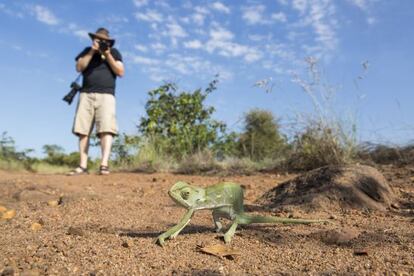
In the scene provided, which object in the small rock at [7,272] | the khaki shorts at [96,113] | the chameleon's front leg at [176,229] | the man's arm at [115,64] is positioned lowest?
the small rock at [7,272]

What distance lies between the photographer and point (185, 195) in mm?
2320

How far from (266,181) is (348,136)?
170cm

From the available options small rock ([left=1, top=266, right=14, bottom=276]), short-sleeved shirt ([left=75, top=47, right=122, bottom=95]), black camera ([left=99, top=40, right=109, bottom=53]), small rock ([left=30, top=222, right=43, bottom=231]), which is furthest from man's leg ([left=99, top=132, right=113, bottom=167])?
small rock ([left=1, top=266, right=14, bottom=276])

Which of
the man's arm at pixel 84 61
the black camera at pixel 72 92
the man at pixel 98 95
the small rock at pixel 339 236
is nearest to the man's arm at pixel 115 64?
the man at pixel 98 95

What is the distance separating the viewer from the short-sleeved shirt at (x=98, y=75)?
7.19 m

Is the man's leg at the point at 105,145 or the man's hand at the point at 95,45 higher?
the man's hand at the point at 95,45

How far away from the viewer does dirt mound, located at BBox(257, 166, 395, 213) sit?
Answer: 11.8 ft

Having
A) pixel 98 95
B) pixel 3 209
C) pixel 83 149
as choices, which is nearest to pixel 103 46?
pixel 98 95

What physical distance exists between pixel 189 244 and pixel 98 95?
5.25m

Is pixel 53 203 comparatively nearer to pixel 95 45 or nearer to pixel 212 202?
pixel 212 202

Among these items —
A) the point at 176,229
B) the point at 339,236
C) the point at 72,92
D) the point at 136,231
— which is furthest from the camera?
the point at 72,92

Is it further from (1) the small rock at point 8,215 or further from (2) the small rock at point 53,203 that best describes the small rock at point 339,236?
(2) the small rock at point 53,203

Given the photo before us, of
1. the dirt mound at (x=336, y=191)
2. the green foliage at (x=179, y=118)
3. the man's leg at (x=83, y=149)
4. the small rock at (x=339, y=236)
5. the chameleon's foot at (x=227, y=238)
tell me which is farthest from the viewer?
the green foliage at (x=179, y=118)

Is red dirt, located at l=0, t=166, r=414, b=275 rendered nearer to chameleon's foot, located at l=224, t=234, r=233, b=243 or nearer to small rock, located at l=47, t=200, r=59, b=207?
chameleon's foot, located at l=224, t=234, r=233, b=243
